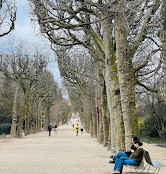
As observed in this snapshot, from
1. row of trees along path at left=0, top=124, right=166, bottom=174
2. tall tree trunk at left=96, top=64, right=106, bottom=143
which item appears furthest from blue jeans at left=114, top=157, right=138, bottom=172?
tall tree trunk at left=96, top=64, right=106, bottom=143

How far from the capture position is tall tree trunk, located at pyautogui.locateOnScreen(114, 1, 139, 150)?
9938 millimetres

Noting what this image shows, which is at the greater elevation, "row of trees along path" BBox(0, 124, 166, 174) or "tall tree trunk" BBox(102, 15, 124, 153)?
"tall tree trunk" BBox(102, 15, 124, 153)

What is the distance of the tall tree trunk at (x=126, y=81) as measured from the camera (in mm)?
9938

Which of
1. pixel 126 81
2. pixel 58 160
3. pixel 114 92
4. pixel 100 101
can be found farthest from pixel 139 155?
pixel 100 101

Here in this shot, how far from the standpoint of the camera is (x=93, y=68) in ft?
87.4

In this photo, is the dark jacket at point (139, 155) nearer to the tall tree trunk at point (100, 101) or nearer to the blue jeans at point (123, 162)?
the blue jeans at point (123, 162)

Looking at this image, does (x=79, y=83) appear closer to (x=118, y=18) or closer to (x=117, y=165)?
(x=118, y=18)

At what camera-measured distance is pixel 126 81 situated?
33.7 ft

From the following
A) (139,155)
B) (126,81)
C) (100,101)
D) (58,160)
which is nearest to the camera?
(139,155)

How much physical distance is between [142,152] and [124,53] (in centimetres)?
387

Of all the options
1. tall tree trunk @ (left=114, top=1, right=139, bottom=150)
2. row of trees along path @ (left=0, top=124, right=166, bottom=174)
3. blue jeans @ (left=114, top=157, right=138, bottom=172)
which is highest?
tall tree trunk @ (left=114, top=1, right=139, bottom=150)

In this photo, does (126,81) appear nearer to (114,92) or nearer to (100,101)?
(114,92)

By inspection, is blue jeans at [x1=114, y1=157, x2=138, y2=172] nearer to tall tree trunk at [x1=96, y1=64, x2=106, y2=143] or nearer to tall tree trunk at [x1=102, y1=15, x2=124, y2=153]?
tall tree trunk at [x1=102, y1=15, x2=124, y2=153]

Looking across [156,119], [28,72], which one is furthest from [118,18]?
[28,72]
